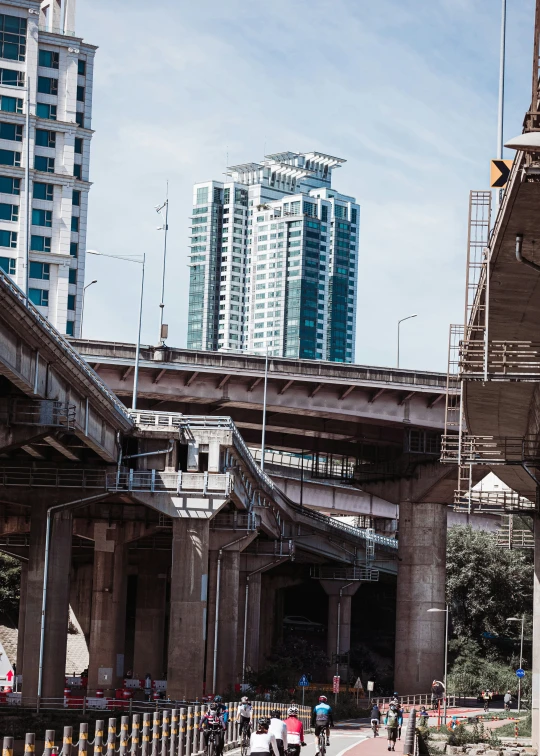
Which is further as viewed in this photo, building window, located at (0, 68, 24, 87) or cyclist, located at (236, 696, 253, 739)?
building window, located at (0, 68, 24, 87)

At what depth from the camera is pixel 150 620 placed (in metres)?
94.6

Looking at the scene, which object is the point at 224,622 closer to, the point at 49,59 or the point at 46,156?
the point at 46,156

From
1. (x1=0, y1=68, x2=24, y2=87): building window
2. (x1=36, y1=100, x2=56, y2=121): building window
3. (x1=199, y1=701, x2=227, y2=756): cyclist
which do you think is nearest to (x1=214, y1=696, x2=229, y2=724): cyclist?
(x1=199, y1=701, x2=227, y2=756): cyclist

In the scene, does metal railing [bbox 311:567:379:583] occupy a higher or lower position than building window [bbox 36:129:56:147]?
lower

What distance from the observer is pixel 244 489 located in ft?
231

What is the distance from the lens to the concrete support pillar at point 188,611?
58.4 meters

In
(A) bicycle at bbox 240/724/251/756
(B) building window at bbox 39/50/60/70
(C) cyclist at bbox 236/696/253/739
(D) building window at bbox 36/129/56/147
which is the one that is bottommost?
(A) bicycle at bbox 240/724/251/756

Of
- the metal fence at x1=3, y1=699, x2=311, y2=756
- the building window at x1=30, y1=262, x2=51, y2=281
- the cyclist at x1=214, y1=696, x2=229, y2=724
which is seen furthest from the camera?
the building window at x1=30, y1=262, x2=51, y2=281

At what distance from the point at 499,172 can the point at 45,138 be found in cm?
9528

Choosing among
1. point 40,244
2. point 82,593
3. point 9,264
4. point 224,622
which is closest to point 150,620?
point 224,622

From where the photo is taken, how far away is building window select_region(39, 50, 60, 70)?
405 ft

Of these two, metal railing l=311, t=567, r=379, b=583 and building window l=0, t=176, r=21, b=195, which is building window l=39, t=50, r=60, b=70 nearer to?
building window l=0, t=176, r=21, b=195

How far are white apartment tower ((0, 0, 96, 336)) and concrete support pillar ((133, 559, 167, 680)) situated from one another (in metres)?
31.7

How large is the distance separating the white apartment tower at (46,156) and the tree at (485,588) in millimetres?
43097
